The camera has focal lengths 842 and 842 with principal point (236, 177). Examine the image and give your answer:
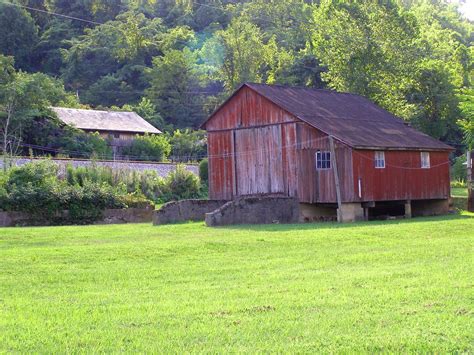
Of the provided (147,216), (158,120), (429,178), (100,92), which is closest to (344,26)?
(429,178)

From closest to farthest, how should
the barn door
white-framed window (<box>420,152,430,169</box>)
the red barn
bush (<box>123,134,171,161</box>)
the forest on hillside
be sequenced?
the red barn
the barn door
white-framed window (<box>420,152,430,169</box>)
the forest on hillside
bush (<box>123,134,171,161</box>)

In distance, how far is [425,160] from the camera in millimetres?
46125

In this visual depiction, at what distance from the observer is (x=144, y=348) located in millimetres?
10445

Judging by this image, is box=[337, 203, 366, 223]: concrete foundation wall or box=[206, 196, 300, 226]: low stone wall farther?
box=[337, 203, 366, 223]: concrete foundation wall

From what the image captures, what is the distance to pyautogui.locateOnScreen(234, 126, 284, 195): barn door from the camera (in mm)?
44031

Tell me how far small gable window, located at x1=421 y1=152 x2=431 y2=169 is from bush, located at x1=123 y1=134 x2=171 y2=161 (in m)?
34.6

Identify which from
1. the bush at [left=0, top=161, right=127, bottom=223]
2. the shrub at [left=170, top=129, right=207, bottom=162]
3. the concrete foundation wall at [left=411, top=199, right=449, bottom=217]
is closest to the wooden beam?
the concrete foundation wall at [left=411, top=199, right=449, bottom=217]

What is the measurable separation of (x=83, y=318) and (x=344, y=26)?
55.6 metres

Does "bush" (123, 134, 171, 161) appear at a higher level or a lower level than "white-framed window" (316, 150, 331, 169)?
higher

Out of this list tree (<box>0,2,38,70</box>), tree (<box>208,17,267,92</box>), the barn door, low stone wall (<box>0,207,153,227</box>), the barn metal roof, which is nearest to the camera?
low stone wall (<box>0,207,153,227</box>)

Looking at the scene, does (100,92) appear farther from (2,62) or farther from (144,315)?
(144,315)

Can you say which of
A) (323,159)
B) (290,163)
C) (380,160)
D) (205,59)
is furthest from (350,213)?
(205,59)

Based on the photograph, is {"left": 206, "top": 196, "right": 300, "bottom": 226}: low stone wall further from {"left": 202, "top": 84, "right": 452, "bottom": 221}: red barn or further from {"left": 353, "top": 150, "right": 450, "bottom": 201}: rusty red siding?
{"left": 353, "top": 150, "right": 450, "bottom": 201}: rusty red siding

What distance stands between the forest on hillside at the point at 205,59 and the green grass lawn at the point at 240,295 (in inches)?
925
